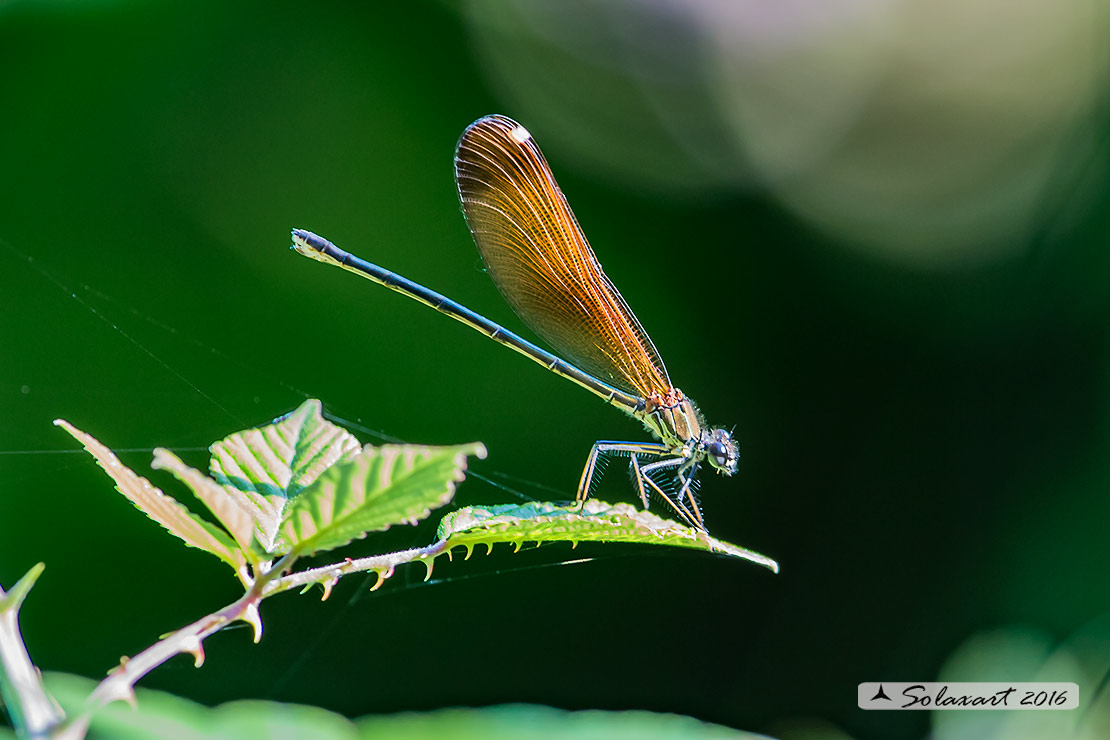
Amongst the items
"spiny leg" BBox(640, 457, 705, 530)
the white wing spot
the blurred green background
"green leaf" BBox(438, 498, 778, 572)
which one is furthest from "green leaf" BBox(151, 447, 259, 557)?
the blurred green background

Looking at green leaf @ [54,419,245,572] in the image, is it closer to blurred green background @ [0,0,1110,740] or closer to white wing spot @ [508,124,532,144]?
white wing spot @ [508,124,532,144]

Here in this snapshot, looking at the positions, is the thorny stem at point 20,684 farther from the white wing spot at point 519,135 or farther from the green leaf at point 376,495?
the white wing spot at point 519,135

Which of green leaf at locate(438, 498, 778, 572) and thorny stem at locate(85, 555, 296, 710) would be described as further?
green leaf at locate(438, 498, 778, 572)

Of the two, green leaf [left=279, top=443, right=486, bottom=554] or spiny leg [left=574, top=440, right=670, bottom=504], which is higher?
spiny leg [left=574, top=440, right=670, bottom=504]

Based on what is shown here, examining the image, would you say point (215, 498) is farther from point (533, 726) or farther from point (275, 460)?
point (533, 726)

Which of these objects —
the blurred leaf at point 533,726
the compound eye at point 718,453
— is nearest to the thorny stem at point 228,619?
the blurred leaf at point 533,726

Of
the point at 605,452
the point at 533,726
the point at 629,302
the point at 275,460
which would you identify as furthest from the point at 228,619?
the point at 629,302
